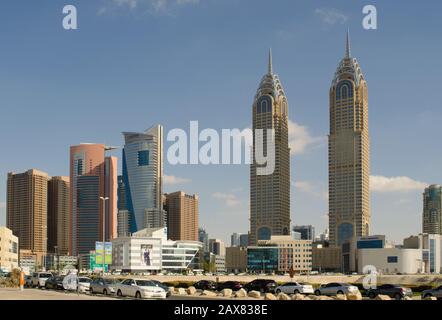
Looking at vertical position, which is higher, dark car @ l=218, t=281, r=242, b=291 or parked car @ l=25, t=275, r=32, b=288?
parked car @ l=25, t=275, r=32, b=288

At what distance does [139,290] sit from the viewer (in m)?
51.7

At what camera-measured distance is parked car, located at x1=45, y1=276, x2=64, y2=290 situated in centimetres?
6806

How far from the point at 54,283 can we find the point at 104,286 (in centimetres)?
1359

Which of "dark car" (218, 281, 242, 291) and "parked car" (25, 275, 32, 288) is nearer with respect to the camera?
"parked car" (25, 275, 32, 288)

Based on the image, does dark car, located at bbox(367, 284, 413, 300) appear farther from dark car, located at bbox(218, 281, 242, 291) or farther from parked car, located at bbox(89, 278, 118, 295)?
parked car, located at bbox(89, 278, 118, 295)

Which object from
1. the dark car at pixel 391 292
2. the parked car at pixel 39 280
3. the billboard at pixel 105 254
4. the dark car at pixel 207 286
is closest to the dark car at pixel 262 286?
the dark car at pixel 207 286

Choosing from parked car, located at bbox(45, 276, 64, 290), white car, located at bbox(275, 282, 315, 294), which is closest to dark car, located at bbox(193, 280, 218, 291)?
white car, located at bbox(275, 282, 315, 294)

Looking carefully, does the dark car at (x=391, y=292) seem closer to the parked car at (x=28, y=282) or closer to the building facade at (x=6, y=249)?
the parked car at (x=28, y=282)

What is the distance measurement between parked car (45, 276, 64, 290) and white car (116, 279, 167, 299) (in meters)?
15.2

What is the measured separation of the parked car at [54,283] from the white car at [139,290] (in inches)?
600
